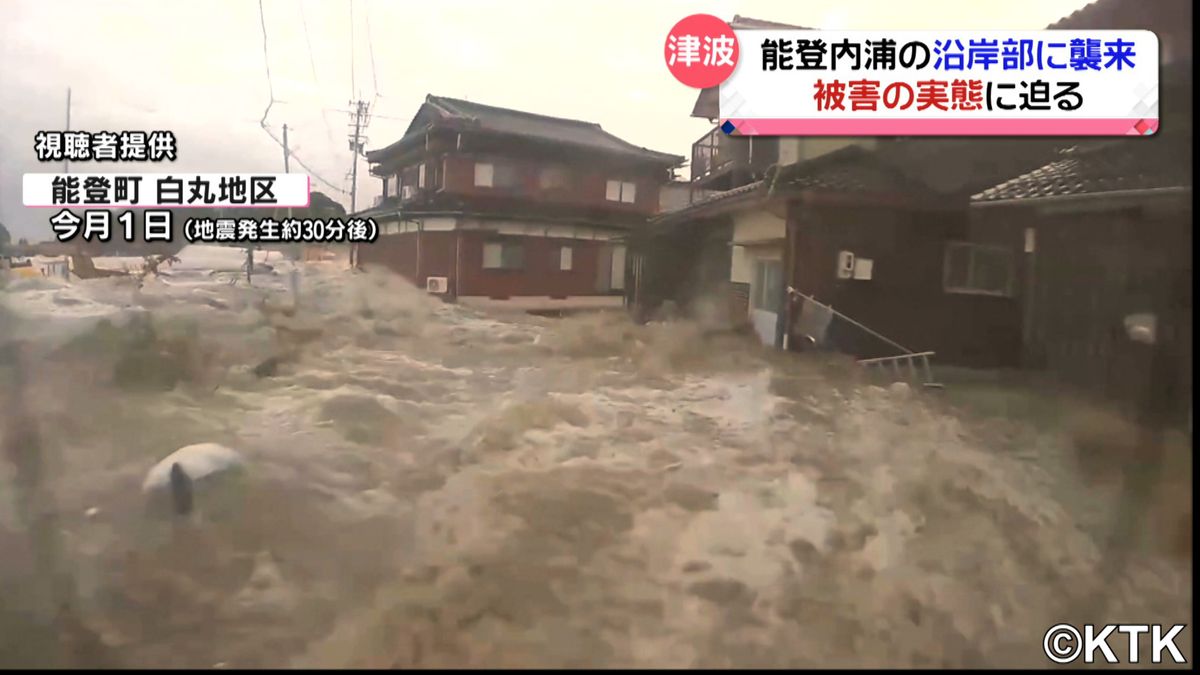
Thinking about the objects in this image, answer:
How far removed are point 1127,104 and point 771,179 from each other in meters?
0.79

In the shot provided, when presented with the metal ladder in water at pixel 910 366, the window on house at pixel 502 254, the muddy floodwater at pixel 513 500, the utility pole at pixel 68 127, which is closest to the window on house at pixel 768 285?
the muddy floodwater at pixel 513 500

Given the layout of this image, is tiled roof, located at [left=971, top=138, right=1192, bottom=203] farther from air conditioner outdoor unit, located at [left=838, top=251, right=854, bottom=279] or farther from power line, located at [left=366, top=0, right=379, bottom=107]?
power line, located at [left=366, top=0, right=379, bottom=107]

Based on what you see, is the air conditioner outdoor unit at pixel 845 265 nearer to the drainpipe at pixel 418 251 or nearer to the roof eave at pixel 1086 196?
the roof eave at pixel 1086 196

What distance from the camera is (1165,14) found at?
1.46 meters

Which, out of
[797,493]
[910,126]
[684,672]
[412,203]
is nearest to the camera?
[684,672]

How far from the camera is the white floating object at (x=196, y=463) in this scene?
1.32 m

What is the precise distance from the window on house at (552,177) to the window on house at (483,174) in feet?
0.41

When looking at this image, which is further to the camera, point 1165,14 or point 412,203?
point 412,203

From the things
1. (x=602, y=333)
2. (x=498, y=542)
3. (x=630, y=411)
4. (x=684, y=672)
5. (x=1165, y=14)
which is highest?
(x=1165, y=14)

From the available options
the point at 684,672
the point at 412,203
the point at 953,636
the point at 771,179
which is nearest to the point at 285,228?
the point at 412,203

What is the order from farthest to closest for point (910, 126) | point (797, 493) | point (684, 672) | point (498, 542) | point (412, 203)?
point (412, 203)
point (910, 126)
point (797, 493)
point (498, 542)
point (684, 672)

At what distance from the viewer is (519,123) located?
62.9 inches

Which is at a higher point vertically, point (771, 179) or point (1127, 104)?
point (1127, 104)

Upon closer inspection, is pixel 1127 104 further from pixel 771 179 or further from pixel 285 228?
pixel 285 228
